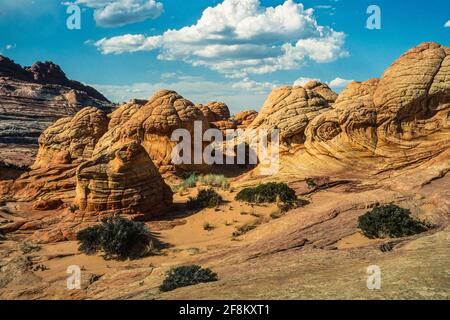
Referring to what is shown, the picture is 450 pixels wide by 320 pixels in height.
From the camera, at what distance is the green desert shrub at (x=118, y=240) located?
1266cm

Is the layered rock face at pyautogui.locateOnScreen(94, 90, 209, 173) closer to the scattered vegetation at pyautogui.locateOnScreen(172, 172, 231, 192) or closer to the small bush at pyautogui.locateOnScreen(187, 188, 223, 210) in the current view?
the scattered vegetation at pyautogui.locateOnScreen(172, 172, 231, 192)

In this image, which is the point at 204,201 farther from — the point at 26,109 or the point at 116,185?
the point at 26,109

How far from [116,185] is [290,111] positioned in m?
11.4

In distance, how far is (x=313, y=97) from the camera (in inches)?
956

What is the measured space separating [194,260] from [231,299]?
540cm

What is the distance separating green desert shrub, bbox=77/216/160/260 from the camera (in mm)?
12664

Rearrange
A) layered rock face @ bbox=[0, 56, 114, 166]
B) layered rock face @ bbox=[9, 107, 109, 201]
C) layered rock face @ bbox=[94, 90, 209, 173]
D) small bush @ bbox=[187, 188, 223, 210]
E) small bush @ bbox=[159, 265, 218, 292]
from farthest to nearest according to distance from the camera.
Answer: layered rock face @ bbox=[0, 56, 114, 166]
layered rock face @ bbox=[94, 90, 209, 173]
layered rock face @ bbox=[9, 107, 109, 201]
small bush @ bbox=[187, 188, 223, 210]
small bush @ bbox=[159, 265, 218, 292]

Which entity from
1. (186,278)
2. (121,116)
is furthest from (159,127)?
(186,278)

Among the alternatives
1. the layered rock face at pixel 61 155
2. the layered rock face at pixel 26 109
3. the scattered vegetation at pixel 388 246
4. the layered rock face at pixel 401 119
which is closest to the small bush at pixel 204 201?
the layered rock face at pixel 401 119

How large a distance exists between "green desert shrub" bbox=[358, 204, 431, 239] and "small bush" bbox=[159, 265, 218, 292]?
524 centimetres

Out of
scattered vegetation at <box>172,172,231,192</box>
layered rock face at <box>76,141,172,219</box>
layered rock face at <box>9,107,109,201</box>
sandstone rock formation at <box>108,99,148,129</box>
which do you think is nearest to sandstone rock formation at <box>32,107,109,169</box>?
layered rock face at <box>9,107,109,201</box>

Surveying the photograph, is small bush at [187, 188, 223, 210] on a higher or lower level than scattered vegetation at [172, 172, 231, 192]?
lower

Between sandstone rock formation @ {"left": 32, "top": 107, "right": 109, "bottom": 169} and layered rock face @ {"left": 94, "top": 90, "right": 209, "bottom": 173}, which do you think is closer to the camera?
layered rock face @ {"left": 94, "top": 90, "right": 209, "bottom": 173}
